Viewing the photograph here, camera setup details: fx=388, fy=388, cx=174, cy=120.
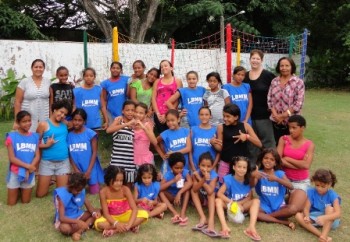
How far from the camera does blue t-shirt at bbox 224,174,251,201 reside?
3.96m

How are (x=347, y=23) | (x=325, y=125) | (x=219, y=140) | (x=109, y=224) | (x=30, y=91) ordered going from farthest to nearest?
1. (x=347, y=23)
2. (x=325, y=125)
3. (x=30, y=91)
4. (x=219, y=140)
5. (x=109, y=224)

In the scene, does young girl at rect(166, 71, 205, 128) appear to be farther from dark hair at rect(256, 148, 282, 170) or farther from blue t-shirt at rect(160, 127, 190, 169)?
dark hair at rect(256, 148, 282, 170)

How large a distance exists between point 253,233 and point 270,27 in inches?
675

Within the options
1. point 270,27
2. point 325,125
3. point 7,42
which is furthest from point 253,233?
point 270,27

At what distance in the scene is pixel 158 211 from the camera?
12.9 ft

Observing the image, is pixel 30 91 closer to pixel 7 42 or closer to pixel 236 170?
pixel 236 170

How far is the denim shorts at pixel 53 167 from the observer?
4.48 metres

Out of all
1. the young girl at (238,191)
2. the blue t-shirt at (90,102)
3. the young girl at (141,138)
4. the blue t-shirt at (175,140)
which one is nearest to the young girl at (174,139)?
the blue t-shirt at (175,140)

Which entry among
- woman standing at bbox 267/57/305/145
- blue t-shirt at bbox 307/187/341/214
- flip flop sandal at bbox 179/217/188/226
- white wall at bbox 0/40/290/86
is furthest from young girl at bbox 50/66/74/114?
white wall at bbox 0/40/290/86

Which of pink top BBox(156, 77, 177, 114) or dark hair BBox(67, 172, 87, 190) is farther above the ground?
pink top BBox(156, 77, 177, 114)

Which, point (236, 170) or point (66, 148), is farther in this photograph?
point (66, 148)

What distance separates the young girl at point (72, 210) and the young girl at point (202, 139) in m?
1.30

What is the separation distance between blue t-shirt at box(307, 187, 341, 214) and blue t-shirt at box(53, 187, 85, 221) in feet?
7.27

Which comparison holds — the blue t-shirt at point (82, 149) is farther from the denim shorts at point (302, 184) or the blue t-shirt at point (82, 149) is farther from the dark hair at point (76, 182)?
the denim shorts at point (302, 184)
